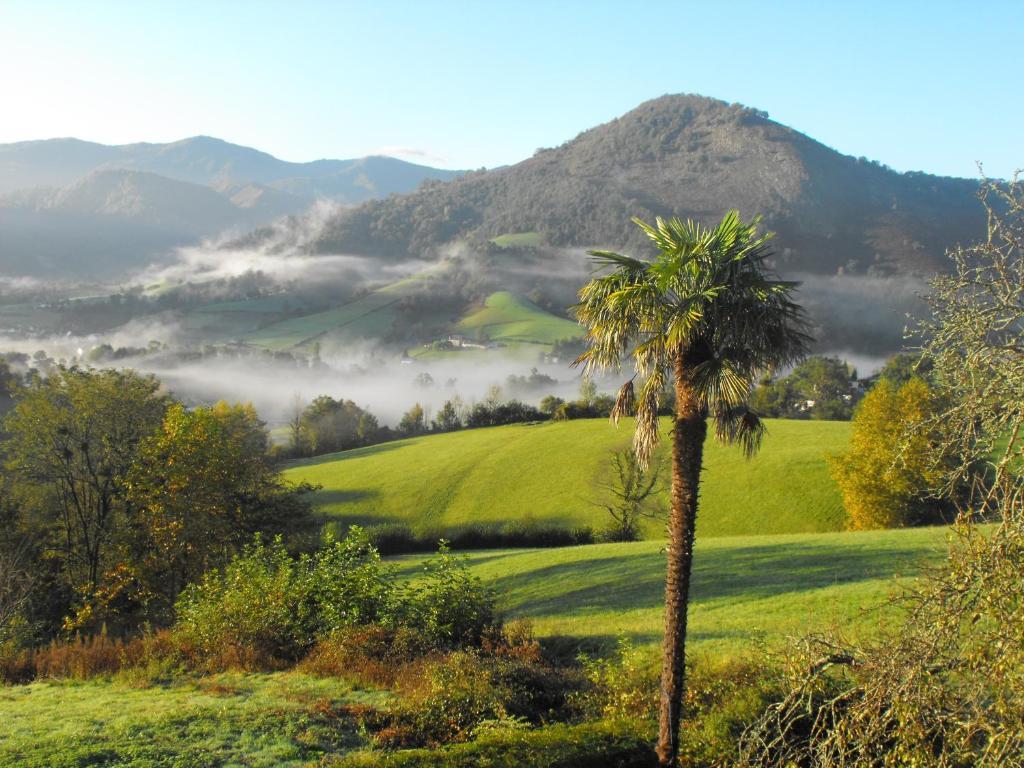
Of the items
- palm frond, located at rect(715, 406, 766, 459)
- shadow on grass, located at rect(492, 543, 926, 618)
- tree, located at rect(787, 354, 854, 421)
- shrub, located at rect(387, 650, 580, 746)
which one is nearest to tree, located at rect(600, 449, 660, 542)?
shadow on grass, located at rect(492, 543, 926, 618)

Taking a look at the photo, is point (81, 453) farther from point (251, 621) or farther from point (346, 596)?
point (346, 596)

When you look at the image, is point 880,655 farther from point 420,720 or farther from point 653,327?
point 420,720

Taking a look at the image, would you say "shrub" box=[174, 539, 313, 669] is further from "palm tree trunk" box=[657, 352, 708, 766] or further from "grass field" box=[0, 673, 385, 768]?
"palm tree trunk" box=[657, 352, 708, 766]

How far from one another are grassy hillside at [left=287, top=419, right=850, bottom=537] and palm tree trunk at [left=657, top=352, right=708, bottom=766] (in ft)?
156

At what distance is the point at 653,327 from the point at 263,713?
1111cm

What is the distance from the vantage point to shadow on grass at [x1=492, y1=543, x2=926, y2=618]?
27.1 metres

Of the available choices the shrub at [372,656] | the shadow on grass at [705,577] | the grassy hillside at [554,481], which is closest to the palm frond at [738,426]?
the shrub at [372,656]

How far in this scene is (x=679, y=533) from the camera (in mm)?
11391

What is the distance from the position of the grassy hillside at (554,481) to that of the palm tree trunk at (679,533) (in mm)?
47403

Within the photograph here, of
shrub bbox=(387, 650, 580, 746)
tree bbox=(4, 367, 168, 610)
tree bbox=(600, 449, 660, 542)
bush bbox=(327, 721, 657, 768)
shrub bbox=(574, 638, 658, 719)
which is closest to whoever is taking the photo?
bush bbox=(327, 721, 657, 768)

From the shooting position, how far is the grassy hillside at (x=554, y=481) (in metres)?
59.6

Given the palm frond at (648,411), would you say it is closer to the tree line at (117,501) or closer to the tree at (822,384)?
the tree line at (117,501)

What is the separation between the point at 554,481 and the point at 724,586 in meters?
44.7

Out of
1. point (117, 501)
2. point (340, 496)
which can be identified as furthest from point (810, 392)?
point (117, 501)
